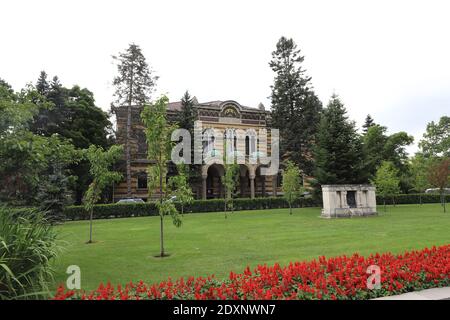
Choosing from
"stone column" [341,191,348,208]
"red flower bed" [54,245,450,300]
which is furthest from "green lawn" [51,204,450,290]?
"stone column" [341,191,348,208]

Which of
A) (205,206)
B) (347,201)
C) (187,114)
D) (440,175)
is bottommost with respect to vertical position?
(205,206)

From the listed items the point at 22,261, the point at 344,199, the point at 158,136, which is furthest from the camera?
the point at 344,199

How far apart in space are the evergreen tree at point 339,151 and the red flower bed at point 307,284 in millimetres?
24237

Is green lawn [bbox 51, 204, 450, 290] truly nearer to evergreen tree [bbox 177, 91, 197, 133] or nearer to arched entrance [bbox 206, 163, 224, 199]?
evergreen tree [bbox 177, 91, 197, 133]

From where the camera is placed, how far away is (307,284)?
5.50 metres

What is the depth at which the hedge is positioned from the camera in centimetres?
2675

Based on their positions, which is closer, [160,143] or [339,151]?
[160,143]

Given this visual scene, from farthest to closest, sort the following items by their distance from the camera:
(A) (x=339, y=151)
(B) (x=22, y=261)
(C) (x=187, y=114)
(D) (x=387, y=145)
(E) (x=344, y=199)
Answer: (D) (x=387, y=145)
(C) (x=187, y=114)
(A) (x=339, y=151)
(E) (x=344, y=199)
(B) (x=22, y=261)

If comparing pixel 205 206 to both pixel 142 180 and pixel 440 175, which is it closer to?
pixel 142 180

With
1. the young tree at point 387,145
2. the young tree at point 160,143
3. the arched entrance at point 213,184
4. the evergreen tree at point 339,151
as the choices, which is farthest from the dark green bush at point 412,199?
the young tree at point 160,143

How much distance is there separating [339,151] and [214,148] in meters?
16.5

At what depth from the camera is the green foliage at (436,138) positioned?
5595 cm

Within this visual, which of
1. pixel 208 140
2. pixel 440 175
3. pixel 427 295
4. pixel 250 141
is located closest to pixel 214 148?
pixel 208 140
